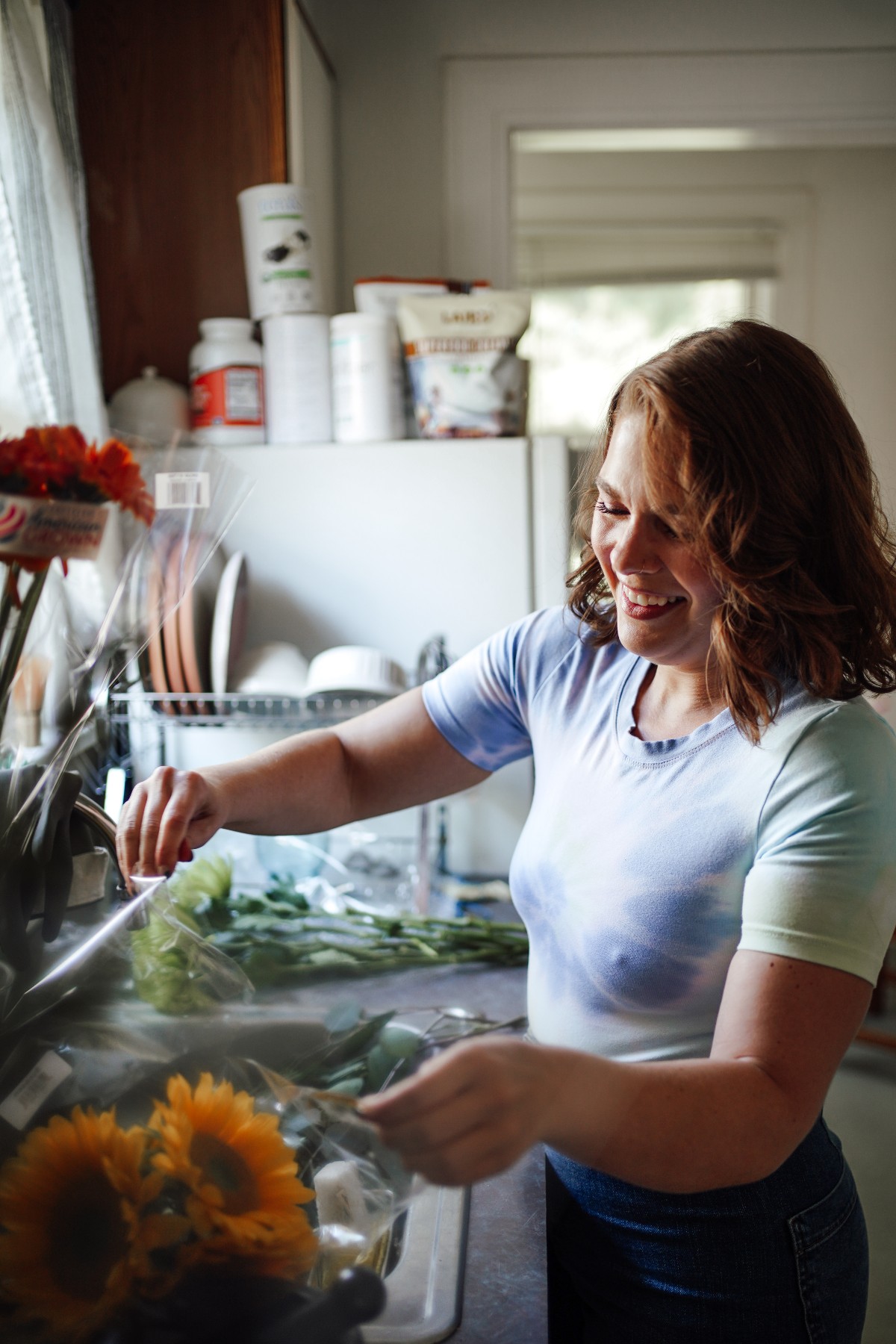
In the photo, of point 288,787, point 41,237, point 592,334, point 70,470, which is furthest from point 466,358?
point 592,334

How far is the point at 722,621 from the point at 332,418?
1.00 m

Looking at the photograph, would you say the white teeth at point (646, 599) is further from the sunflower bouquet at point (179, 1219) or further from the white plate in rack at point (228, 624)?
the white plate in rack at point (228, 624)

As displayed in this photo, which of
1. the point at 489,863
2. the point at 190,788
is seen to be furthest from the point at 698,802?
the point at 489,863

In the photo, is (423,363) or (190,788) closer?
(190,788)

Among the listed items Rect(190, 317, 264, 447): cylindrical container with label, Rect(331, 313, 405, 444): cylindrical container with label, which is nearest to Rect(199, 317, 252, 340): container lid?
Rect(190, 317, 264, 447): cylindrical container with label

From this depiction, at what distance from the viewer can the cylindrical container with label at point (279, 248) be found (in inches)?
57.0

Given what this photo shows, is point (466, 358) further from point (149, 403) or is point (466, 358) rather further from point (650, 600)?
point (650, 600)

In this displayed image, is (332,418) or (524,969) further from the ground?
(332,418)

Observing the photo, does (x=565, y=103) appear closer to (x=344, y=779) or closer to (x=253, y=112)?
(x=253, y=112)

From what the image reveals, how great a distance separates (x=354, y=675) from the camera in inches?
50.5

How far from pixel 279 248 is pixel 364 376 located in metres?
0.21

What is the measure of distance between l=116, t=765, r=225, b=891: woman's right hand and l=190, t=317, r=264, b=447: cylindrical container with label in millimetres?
902

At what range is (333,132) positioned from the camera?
178cm

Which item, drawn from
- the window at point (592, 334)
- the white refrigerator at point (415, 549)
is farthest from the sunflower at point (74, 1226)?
the window at point (592, 334)
